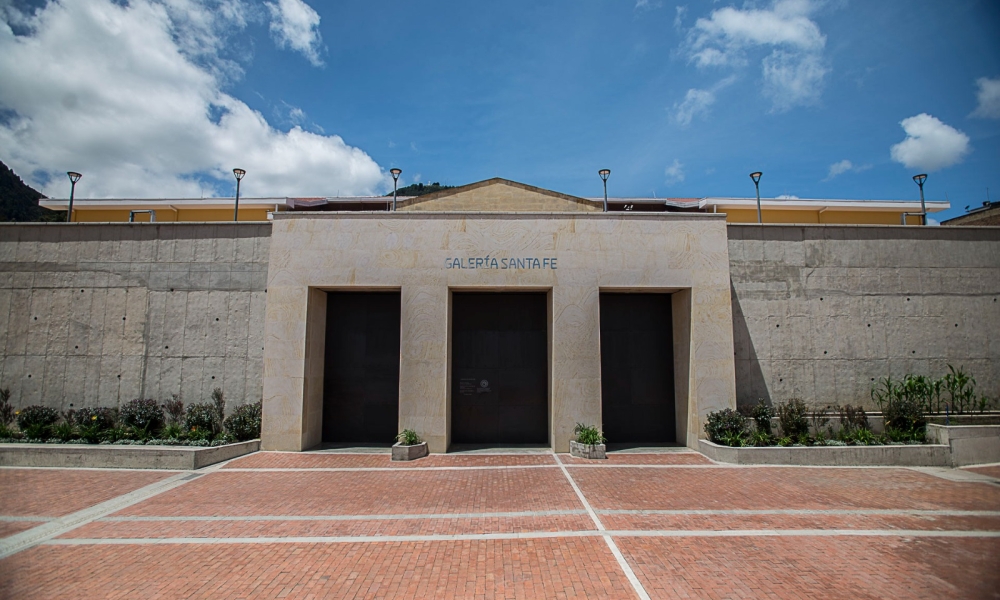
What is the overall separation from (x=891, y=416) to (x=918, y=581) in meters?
10.5

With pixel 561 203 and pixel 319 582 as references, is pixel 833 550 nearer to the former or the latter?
pixel 319 582

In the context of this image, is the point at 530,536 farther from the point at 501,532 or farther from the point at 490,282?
the point at 490,282

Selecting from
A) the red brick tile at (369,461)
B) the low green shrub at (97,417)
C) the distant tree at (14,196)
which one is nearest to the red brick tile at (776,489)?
the red brick tile at (369,461)

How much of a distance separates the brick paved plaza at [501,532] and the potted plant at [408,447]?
3.52ft

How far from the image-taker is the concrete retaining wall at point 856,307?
1662 centimetres

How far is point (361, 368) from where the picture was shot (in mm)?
16500

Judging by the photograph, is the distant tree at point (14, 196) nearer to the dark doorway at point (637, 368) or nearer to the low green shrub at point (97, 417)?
the low green shrub at point (97, 417)

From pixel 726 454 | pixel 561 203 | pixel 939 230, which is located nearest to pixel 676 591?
pixel 726 454

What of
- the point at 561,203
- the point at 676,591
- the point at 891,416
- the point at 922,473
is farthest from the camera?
the point at 561,203

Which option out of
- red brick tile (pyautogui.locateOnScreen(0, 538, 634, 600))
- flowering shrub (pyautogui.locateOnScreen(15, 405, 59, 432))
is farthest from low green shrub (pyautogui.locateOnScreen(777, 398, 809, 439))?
flowering shrub (pyautogui.locateOnScreen(15, 405, 59, 432))

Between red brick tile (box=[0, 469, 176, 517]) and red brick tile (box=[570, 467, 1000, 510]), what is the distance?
1050 centimetres

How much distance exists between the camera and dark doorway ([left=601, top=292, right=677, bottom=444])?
1648 cm

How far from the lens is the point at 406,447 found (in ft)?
44.9

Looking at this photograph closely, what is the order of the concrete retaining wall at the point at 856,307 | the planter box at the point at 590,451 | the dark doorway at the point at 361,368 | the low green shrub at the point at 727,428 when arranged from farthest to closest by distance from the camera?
1. the concrete retaining wall at the point at 856,307
2. the dark doorway at the point at 361,368
3. the low green shrub at the point at 727,428
4. the planter box at the point at 590,451
